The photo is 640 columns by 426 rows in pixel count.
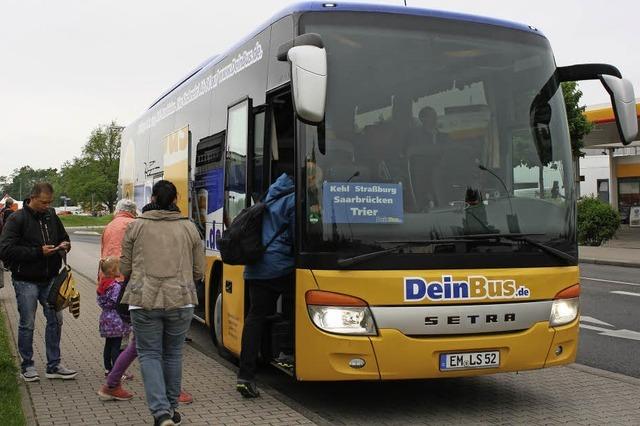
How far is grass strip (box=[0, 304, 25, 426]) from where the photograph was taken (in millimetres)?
4922

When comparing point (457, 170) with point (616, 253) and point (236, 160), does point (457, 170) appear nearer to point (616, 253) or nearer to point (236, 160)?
point (236, 160)

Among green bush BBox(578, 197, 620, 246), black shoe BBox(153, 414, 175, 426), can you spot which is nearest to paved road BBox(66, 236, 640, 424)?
black shoe BBox(153, 414, 175, 426)

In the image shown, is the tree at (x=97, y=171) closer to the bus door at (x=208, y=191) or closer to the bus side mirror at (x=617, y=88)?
the bus door at (x=208, y=191)

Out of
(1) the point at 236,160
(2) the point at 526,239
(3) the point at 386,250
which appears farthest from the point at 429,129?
(1) the point at 236,160

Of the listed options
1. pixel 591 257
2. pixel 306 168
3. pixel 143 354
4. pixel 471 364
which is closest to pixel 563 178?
pixel 471 364

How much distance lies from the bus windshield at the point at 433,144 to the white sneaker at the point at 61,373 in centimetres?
272

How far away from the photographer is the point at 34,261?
613 centimetres

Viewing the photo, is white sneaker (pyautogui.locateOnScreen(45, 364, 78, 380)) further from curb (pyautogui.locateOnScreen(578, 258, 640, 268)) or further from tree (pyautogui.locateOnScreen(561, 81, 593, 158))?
tree (pyautogui.locateOnScreen(561, 81, 593, 158))

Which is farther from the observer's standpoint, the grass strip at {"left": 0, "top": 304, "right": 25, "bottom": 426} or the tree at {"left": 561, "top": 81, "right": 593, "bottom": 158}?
the tree at {"left": 561, "top": 81, "right": 593, "bottom": 158}

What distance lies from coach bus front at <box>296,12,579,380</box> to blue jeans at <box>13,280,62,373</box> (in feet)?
8.23

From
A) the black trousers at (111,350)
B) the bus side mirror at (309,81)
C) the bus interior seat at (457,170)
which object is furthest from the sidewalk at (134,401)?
the bus side mirror at (309,81)

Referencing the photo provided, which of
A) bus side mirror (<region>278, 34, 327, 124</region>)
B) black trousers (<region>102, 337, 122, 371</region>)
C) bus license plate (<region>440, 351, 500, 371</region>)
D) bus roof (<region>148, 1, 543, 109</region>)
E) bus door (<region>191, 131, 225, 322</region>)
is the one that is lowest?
black trousers (<region>102, 337, 122, 371</region>)

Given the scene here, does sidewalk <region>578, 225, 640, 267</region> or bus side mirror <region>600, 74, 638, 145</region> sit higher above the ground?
bus side mirror <region>600, 74, 638, 145</region>

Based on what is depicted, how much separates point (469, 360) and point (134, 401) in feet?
8.51
